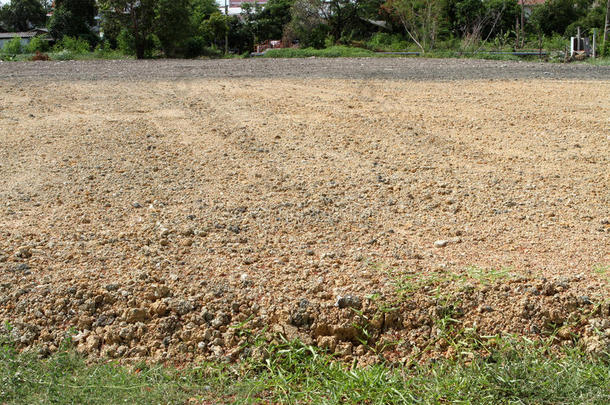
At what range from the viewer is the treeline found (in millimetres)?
19156

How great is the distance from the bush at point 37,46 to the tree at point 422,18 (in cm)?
1280

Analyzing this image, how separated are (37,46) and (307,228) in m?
22.4

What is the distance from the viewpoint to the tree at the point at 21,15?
42.4m

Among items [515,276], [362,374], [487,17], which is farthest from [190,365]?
[487,17]

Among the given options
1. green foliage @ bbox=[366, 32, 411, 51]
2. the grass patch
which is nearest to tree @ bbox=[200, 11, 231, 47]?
green foliage @ bbox=[366, 32, 411, 51]

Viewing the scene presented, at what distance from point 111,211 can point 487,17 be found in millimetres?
22979

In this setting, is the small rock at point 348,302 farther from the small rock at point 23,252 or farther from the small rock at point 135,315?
the small rock at point 23,252

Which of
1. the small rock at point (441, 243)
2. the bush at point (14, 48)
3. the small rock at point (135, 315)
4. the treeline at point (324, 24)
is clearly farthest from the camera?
the bush at point (14, 48)

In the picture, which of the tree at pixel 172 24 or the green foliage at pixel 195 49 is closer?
the tree at pixel 172 24

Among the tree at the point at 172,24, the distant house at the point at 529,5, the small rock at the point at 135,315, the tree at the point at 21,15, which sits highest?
the tree at the point at 21,15

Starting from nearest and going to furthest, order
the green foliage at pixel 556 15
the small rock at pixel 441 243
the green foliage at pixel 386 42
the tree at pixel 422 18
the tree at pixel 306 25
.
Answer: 1. the small rock at pixel 441 243
2. the tree at pixel 422 18
3. the green foliage at pixel 386 42
4. the tree at pixel 306 25
5. the green foliage at pixel 556 15

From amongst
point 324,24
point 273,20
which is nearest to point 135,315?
point 324,24

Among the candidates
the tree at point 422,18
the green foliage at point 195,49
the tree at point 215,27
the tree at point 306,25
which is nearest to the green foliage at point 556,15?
the tree at point 422,18

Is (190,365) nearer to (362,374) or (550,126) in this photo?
(362,374)
